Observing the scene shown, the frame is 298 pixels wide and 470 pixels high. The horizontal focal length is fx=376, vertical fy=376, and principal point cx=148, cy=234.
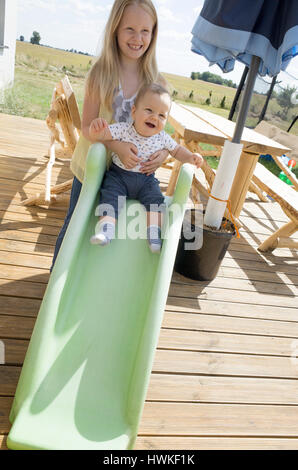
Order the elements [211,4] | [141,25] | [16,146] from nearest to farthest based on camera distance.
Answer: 1. [141,25]
2. [211,4]
3. [16,146]

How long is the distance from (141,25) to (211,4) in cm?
67

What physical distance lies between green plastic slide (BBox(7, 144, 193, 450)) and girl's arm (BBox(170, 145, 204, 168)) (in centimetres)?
14

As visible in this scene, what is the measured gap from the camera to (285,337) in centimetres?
252

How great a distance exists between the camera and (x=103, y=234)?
6.00 ft

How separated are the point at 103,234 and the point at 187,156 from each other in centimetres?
68

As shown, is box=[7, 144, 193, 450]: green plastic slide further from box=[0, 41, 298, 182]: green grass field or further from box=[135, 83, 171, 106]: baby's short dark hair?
box=[0, 41, 298, 182]: green grass field

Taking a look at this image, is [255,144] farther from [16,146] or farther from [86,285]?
[16,146]

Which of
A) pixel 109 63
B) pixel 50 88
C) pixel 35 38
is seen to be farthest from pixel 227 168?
pixel 50 88

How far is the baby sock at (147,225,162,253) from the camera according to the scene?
186 cm

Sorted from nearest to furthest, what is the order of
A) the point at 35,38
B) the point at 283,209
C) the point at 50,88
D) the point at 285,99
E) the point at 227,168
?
the point at 227,168 → the point at 283,209 → the point at 285,99 → the point at 35,38 → the point at 50,88

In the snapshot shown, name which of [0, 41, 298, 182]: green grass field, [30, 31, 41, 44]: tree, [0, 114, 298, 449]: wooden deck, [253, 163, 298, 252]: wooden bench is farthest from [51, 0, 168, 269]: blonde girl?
[30, 31, 41, 44]: tree

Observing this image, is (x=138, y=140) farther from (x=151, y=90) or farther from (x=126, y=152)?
(x=151, y=90)

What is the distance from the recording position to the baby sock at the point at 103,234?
1.79 m
